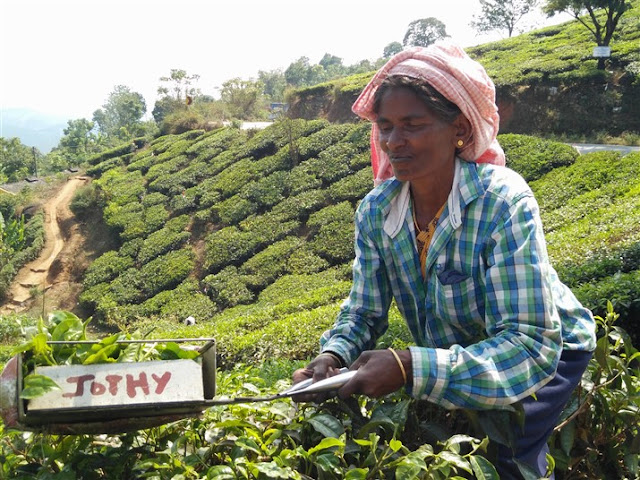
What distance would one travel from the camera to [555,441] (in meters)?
1.70

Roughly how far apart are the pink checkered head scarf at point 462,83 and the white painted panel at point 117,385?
37.1 inches

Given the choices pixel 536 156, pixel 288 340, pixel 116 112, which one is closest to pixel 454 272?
pixel 288 340

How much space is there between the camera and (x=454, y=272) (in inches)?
62.3

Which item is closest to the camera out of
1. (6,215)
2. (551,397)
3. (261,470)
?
(261,470)

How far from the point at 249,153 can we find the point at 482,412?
17548mm

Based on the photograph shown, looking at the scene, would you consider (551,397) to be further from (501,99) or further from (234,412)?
(501,99)

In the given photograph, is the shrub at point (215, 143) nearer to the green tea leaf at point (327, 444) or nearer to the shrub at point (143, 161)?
the shrub at point (143, 161)

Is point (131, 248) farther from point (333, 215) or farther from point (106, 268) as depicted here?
point (333, 215)

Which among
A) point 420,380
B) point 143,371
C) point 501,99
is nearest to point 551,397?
point 420,380

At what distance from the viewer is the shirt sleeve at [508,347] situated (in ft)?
4.47

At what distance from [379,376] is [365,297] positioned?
457 millimetres

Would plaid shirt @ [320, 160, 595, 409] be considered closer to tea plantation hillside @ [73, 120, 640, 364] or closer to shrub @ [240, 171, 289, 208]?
tea plantation hillside @ [73, 120, 640, 364]

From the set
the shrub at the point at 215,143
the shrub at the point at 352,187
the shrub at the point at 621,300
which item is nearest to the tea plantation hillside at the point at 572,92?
the shrub at the point at 352,187

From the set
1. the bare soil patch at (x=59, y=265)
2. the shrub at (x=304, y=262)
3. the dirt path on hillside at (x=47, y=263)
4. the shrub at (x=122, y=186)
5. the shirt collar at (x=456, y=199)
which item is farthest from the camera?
the shrub at (x=122, y=186)
